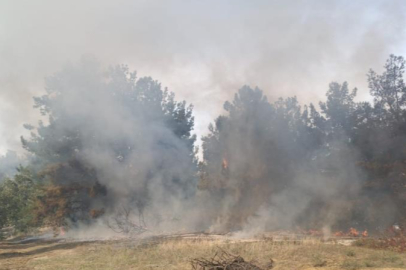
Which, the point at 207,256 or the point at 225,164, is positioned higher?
the point at 225,164

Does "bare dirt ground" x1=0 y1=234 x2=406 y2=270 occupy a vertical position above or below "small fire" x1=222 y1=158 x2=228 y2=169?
below

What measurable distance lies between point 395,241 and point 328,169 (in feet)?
42.8

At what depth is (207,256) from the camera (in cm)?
1416

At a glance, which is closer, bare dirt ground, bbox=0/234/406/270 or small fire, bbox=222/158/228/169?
bare dirt ground, bbox=0/234/406/270

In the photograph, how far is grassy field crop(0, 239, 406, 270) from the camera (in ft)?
41.3

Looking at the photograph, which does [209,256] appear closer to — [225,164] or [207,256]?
[207,256]

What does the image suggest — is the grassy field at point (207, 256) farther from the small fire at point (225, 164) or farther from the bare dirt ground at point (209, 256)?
the small fire at point (225, 164)

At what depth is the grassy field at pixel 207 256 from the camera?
41.3ft

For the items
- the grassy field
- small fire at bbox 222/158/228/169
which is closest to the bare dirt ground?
the grassy field

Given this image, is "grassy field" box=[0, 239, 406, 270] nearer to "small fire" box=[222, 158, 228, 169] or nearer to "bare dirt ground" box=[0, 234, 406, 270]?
"bare dirt ground" box=[0, 234, 406, 270]

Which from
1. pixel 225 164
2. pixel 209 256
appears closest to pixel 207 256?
pixel 209 256

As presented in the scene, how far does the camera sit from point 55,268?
13656mm

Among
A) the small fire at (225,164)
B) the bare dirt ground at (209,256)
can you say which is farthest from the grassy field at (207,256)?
the small fire at (225,164)

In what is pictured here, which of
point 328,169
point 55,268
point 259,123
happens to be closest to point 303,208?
point 328,169
